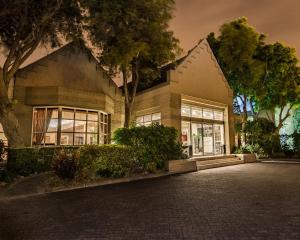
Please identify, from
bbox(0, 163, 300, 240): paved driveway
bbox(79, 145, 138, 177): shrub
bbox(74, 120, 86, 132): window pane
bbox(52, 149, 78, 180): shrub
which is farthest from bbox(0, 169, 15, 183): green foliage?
bbox(74, 120, 86, 132): window pane

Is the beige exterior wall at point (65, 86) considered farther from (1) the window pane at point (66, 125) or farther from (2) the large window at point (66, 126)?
(1) the window pane at point (66, 125)

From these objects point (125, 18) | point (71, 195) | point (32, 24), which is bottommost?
point (71, 195)

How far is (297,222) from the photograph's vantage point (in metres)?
4.76

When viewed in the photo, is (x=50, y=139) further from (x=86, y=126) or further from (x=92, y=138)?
(x=92, y=138)

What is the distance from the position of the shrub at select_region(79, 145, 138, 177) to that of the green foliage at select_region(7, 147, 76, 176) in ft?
8.69

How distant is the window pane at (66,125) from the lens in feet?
47.2

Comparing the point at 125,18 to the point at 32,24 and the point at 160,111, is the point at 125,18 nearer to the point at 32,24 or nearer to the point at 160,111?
the point at 32,24

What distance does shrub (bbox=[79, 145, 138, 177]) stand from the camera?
10.0 metres

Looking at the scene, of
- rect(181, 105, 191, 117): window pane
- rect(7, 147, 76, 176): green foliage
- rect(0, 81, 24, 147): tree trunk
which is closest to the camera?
rect(7, 147, 76, 176): green foliage

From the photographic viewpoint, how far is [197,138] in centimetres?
1891

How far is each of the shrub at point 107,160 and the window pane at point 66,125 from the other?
16.1 ft

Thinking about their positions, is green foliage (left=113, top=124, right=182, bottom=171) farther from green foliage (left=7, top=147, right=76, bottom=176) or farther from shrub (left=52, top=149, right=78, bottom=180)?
green foliage (left=7, top=147, right=76, bottom=176)

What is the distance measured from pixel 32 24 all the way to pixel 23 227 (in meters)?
10.5

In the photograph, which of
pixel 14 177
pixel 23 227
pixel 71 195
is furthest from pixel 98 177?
pixel 23 227
